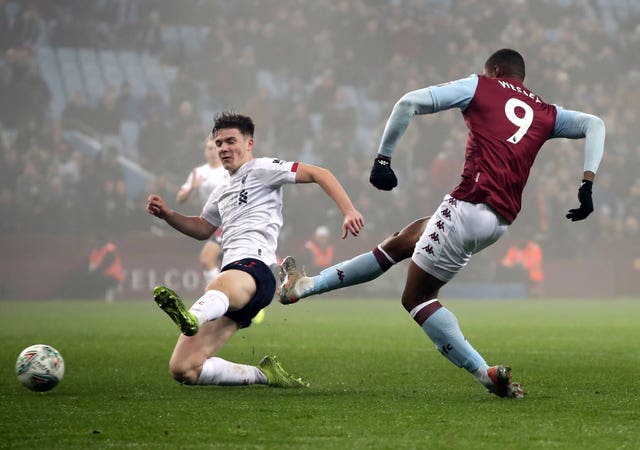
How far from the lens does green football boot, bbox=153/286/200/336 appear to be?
5.18 meters

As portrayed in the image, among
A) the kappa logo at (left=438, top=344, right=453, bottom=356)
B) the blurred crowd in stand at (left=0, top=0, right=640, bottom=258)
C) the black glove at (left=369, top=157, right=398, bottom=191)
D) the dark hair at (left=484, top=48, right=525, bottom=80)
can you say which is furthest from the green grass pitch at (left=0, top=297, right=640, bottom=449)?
the blurred crowd in stand at (left=0, top=0, right=640, bottom=258)

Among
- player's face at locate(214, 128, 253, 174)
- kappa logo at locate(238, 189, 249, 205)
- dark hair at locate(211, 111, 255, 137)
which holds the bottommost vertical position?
kappa logo at locate(238, 189, 249, 205)

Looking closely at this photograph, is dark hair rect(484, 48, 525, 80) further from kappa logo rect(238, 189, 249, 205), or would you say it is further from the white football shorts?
kappa logo rect(238, 189, 249, 205)

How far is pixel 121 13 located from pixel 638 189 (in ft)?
37.3

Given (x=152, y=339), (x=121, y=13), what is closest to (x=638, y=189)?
(x=121, y=13)

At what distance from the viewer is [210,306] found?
560cm

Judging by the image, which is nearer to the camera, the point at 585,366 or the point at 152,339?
the point at 585,366

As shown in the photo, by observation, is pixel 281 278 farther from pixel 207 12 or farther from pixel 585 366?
pixel 207 12

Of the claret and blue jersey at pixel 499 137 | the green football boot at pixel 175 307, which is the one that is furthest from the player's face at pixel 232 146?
the green football boot at pixel 175 307

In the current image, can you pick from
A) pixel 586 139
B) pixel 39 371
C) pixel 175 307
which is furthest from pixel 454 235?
pixel 39 371

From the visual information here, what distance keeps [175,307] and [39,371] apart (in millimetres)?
1098

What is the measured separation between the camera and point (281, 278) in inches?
241

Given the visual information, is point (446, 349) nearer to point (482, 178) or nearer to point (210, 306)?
point (482, 178)

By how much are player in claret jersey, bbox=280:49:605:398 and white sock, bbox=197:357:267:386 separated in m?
1.15
